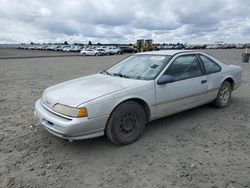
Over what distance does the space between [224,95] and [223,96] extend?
0.04 meters

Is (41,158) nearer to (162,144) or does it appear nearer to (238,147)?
(162,144)

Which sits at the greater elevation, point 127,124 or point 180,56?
point 180,56

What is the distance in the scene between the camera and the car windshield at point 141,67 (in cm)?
405

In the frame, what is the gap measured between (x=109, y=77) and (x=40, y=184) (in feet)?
7.25

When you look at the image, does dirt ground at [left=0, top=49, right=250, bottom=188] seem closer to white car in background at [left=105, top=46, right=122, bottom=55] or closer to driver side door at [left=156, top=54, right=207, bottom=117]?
driver side door at [left=156, top=54, right=207, bottom=117]

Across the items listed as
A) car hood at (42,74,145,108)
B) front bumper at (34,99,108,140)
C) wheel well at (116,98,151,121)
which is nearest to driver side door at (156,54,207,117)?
wheel well at (116,98,151,121)

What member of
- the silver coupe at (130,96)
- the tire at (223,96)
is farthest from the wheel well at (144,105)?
the tire at (223,96)

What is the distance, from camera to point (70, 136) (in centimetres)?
320

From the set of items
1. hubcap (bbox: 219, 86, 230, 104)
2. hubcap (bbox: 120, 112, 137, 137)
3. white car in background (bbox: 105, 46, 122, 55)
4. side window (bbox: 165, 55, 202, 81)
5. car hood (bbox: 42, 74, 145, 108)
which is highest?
white car in background (bbox: 105, 46, 122, 55)

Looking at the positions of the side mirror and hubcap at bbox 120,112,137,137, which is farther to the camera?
the side mirror

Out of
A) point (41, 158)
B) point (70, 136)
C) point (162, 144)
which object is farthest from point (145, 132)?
point (41, 158)

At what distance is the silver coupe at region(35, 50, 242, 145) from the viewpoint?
127 inches

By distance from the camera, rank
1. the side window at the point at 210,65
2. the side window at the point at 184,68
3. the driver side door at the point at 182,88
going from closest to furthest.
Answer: the driver side door at the point at 182,88 < the side window at the point at 184,68 < the side window at the point at 210,65

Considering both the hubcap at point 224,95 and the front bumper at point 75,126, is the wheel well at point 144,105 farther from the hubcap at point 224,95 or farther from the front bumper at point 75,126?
the hubcap at point 224,95
